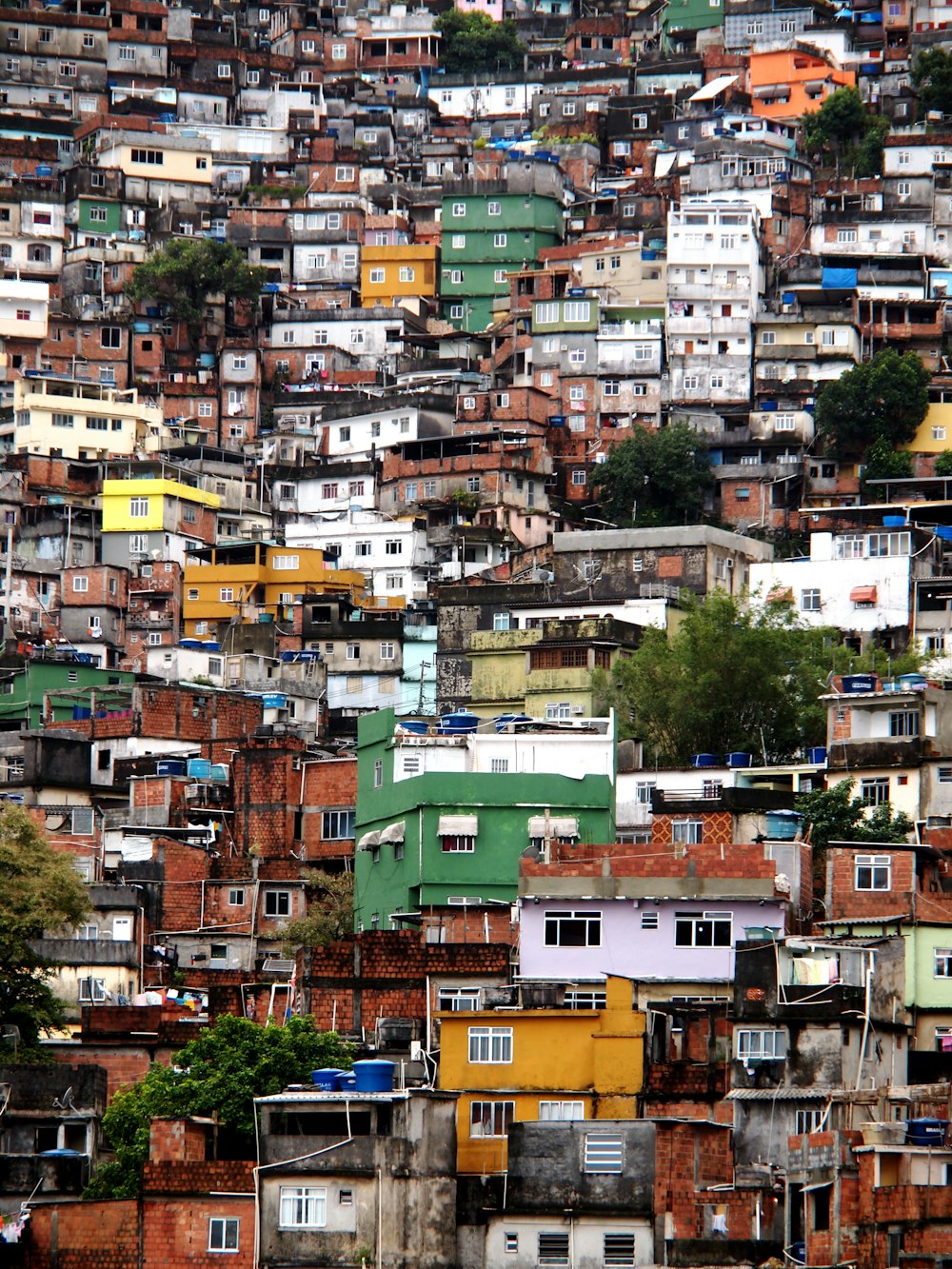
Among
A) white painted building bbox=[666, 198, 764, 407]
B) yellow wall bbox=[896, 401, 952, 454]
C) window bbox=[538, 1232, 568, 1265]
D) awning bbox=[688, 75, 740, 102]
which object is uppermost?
awning bbox=[688, 75, 740, 102]

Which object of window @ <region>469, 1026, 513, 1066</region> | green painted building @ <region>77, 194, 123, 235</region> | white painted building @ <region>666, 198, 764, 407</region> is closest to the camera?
window @ <region>469, 1026, 513, 1066</region>

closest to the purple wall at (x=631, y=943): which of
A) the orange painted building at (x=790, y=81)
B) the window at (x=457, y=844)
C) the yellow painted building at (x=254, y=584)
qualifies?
the window at (x=457, y=844)

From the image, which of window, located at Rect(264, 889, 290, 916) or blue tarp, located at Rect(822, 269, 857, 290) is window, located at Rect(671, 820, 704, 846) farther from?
blue tarp, located at Rect(822, 269, 857, 290)

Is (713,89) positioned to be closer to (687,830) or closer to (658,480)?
(658,480)

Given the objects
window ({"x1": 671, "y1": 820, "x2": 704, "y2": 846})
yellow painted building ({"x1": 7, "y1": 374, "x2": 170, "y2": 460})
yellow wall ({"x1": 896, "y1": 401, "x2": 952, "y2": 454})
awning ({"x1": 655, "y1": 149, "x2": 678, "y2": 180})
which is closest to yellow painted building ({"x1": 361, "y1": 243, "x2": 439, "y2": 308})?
awning ({"x1": 655, "y1": 149, "x2": 678, "y2": 180})

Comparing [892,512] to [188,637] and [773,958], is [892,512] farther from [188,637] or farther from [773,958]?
[773,958]

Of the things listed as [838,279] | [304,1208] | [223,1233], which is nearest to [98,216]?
[838,279]
